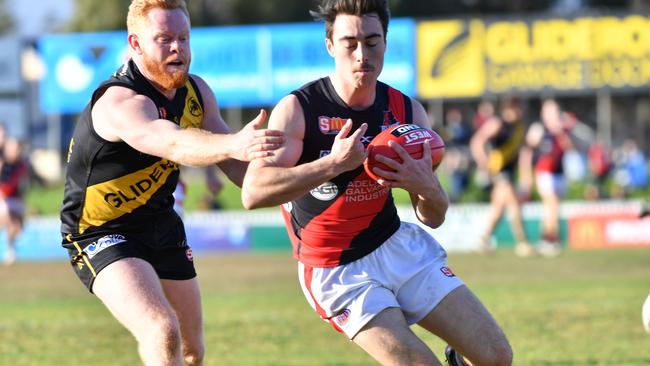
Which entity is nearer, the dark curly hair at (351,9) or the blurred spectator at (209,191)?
the dark curly hair at (351,9)

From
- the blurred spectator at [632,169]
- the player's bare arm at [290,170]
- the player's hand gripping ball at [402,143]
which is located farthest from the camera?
the blurred spectator at [632,169]

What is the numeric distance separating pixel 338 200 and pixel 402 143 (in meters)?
0.56

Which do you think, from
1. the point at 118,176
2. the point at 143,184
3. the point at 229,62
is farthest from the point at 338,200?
the point at 229,62

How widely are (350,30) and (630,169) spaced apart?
24604 millimetres

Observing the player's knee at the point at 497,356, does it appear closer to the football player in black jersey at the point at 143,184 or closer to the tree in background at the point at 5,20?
the football player in black jersey at the point at 143,184

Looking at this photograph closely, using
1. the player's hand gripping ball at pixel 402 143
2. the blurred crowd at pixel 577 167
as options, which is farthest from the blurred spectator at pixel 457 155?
the player's hand gripping ball at pixel 402 143

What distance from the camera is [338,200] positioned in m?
5.59

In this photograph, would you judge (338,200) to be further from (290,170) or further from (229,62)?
(229,62)

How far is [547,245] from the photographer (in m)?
18.5

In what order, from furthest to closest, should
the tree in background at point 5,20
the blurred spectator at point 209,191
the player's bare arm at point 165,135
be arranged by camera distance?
the tree in background at point 5,20 < the blurred spectator at point 209,191 < the player's bare arm at point 165,135

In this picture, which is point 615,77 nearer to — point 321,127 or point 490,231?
point 490,231

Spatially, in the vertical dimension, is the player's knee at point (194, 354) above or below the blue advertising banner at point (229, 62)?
below

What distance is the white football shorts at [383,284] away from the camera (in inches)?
213

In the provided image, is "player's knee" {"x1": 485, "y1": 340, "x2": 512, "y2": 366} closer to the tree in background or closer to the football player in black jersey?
the football player in black jersey
